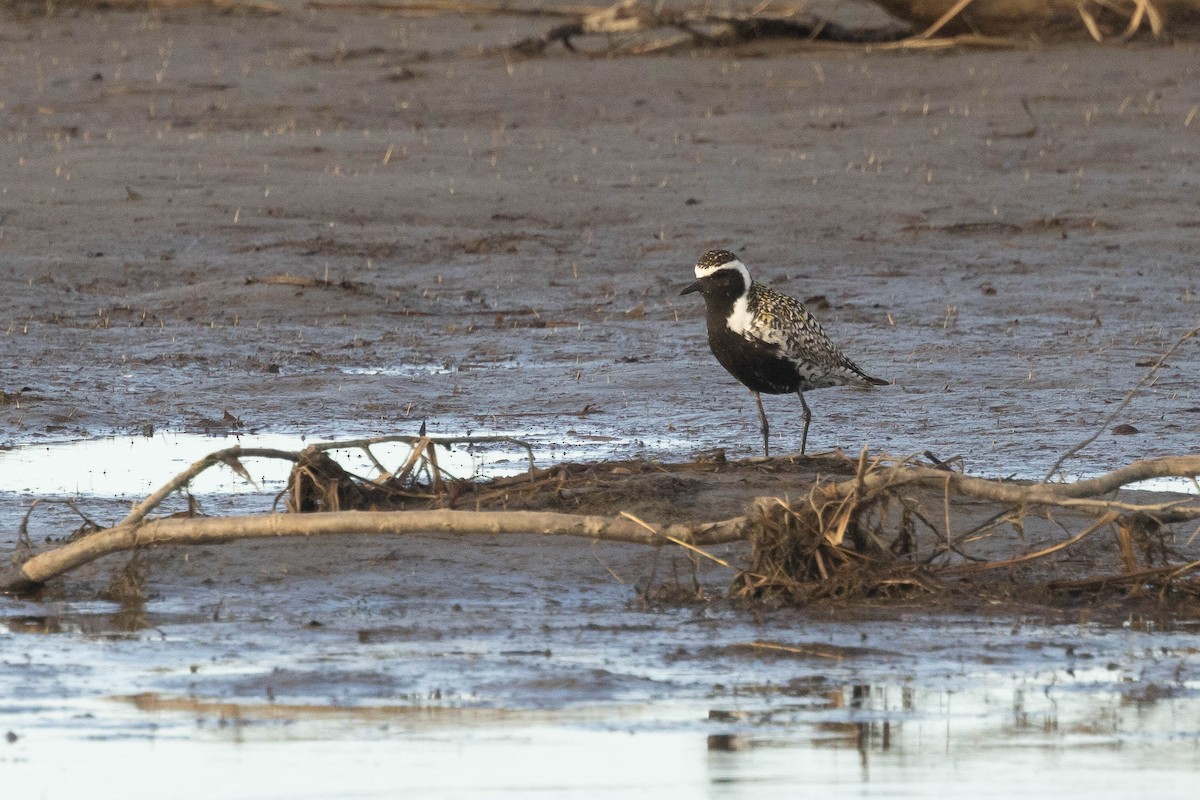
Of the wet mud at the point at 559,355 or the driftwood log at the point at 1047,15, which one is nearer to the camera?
the wet mud at the point at 559,355

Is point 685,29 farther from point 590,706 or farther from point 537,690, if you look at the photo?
point 590,706

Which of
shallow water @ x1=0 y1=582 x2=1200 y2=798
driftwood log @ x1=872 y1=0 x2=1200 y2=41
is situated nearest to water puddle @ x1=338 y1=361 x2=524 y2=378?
shallow water @ x1=0 y1=582 x2=1200 y2=798

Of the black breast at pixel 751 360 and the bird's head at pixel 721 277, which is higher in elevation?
the bird's head at pixel 721 277

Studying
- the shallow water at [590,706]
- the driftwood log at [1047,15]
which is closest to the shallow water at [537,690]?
the shallow water at [590,706]

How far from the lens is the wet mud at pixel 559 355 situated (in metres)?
5.28

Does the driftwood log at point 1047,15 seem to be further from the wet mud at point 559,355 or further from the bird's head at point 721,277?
the bird's head at point 721,277

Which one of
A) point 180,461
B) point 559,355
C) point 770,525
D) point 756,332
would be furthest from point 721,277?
point 559,355

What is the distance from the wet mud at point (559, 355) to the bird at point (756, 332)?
0.54 metres

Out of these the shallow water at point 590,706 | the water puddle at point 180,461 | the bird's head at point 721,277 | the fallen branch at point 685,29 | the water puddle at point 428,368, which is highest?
the fallen branch at point 685,29

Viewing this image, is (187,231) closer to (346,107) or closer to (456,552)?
(346,107)

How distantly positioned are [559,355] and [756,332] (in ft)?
9.61

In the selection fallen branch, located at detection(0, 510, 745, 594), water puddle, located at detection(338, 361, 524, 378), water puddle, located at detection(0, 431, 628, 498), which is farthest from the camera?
water puddle, located at detection(338, 361, 524, 378)

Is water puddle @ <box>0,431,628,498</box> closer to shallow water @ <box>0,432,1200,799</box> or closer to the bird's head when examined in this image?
the bird's head

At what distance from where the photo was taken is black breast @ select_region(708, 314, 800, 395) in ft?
29.1
